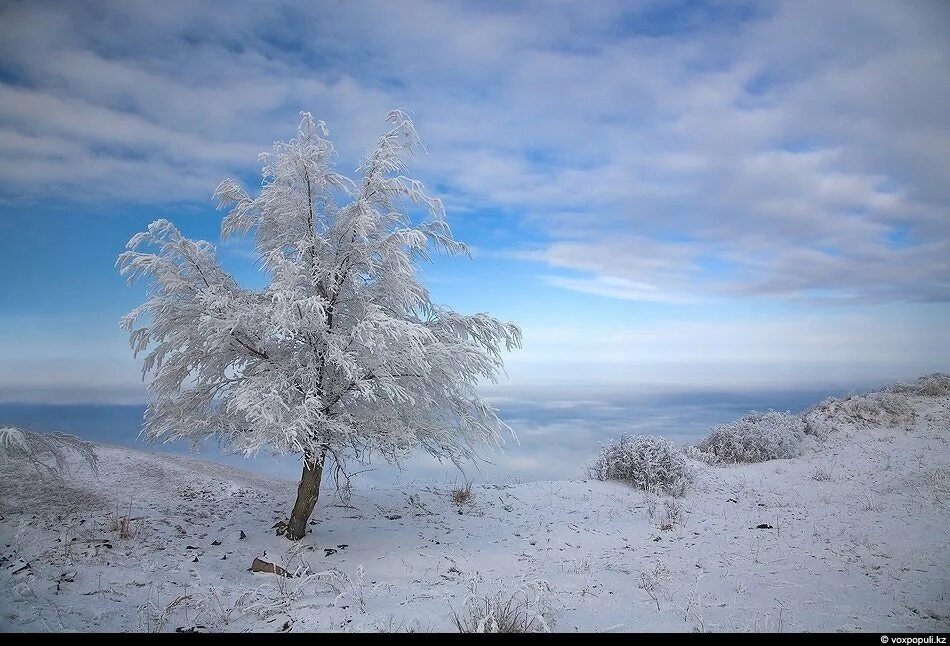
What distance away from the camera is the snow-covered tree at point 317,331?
25.9ft

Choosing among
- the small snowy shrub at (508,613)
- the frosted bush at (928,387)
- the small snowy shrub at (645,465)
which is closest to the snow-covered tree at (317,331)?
the small snowy shrub at (508,613)

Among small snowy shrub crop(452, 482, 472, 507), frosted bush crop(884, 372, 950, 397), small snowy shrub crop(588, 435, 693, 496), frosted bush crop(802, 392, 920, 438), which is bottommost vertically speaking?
small snowy shrub crop(452, 482, 472, 507)

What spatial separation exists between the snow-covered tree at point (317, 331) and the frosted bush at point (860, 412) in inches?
540

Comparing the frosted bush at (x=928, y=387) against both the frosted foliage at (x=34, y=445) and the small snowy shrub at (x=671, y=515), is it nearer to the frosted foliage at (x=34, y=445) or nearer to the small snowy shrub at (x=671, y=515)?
the small snowy shrub at (x=671, y=515)

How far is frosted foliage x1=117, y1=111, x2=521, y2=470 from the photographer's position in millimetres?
7883

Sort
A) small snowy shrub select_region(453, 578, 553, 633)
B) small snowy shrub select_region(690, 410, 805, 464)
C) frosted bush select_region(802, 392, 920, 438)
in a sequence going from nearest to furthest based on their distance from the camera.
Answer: small snowy shrub select_region(453, 578, 553, 633) < frosted bush select_region(802, 392, 920, 438) < small snowy shrub select_region(690, 410, 805, 464)

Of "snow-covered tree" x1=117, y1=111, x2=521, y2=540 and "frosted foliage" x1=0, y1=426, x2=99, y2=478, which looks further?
"snow-covered tree" x1=117, y1=111, x2=521, y2=540

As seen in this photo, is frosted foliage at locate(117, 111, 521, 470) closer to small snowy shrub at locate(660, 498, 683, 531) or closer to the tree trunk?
the tree trunk

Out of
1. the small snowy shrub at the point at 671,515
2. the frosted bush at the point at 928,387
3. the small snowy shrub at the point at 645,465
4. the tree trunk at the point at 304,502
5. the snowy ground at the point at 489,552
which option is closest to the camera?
the snowy ground at the point at 489,552

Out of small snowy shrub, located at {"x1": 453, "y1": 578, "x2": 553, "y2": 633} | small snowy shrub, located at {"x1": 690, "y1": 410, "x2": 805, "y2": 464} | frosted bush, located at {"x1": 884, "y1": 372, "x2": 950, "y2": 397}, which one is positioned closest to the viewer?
small snowy shrub, located at {"x1": 453, "y1": 578, "x2": 553, "y2": 633}

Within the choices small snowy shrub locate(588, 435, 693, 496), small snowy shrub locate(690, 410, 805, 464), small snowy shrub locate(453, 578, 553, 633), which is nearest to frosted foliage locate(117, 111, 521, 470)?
small snowy shrub locate(453, 578, 553, 633)

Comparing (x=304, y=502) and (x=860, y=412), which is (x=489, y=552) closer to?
(x=304, y=502)

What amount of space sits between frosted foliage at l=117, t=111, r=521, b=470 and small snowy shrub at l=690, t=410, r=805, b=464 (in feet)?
38.8

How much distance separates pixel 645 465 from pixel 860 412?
8.83 m
